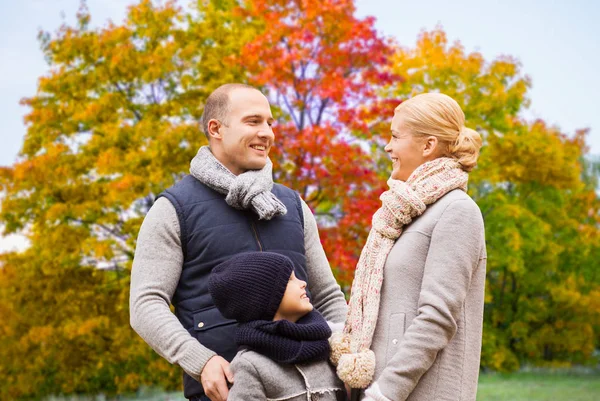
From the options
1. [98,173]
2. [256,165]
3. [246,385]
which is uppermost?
[98,173]

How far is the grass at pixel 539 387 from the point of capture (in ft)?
55.4

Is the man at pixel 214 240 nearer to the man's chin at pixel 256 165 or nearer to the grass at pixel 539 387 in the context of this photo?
the man's chin at pixel 256 165

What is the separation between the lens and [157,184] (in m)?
13.5

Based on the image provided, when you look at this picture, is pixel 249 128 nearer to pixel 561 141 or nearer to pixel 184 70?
pixel 184 70

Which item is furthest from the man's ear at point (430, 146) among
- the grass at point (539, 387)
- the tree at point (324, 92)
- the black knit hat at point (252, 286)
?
the grass at point (539, 387)

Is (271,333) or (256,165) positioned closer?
(271,333)

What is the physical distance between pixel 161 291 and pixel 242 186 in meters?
0.56

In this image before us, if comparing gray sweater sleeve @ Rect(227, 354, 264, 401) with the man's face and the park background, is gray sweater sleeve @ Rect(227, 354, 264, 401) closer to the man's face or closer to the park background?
the man's face

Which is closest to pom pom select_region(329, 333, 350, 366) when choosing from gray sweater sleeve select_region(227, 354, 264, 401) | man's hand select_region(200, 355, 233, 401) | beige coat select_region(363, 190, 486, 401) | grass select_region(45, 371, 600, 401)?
beige coat select_region(363, 190, 486, 401)

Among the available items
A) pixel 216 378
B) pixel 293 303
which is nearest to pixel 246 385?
pixel 216 378

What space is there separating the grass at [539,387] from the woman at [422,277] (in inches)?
560

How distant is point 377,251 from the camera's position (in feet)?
9.08

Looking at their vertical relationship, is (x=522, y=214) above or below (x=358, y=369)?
above

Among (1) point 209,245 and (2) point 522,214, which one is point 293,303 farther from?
(2) point 522,214
